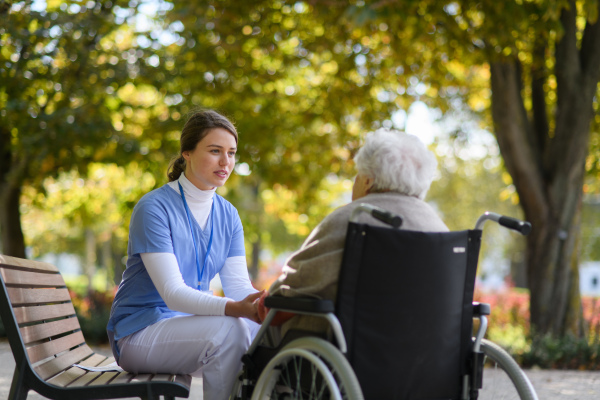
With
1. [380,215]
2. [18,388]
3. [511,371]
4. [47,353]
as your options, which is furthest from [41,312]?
[511,371]

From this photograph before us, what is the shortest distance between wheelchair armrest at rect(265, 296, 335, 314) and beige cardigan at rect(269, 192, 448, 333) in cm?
6

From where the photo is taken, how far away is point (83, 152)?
34.8ft

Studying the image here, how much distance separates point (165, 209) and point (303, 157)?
27.7 ft

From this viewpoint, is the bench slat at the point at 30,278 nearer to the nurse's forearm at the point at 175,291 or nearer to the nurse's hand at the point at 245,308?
the nurse's forearm at the point at 175,291

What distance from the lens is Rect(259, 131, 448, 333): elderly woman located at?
101 inches

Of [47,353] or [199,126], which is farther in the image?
[199,126]

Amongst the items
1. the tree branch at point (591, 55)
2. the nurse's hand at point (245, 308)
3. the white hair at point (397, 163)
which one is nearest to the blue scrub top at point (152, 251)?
the nurse's hand at point (245, 308)

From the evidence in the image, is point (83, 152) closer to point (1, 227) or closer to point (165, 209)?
point (1, 227)

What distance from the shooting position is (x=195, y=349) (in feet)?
9.65

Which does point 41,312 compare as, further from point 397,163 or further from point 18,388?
point 397,163

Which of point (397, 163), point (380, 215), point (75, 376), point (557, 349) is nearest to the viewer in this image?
point (380, 215)

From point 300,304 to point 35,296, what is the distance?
49.0 inches

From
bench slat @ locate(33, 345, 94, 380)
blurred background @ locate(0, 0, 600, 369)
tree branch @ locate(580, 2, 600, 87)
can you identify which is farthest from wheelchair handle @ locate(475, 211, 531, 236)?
tree branch @ locate(580, 2, 600, 87)

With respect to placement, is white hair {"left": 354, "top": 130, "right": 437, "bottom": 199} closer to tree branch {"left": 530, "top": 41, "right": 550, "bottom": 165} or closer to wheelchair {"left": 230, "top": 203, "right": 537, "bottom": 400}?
wheelchair {"left": 230, "top": 203, "right": 537, "bottom": 400}
